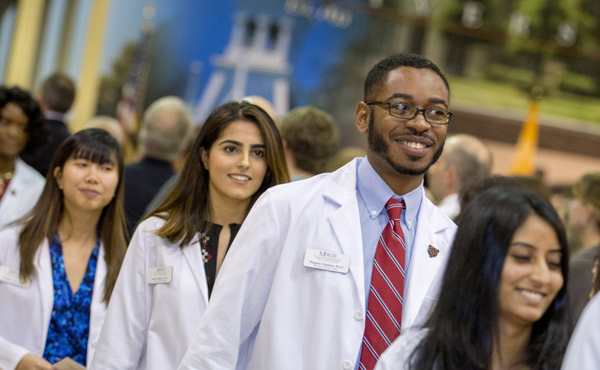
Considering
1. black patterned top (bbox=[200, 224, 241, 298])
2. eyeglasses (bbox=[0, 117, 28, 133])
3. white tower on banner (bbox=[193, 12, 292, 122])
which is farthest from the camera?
white tower on banner (bbox=[193, 12, 292, 122])

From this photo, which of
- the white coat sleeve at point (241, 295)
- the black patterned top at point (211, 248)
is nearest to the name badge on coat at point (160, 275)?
the black patterned top at point (211, 248)

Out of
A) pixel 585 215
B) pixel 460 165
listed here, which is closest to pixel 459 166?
pixel 460 165

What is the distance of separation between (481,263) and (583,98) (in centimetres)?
1200

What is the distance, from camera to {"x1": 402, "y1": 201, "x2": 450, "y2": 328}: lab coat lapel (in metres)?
2.60

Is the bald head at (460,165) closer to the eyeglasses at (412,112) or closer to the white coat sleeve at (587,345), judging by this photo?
the eyeglasses at (412,112)

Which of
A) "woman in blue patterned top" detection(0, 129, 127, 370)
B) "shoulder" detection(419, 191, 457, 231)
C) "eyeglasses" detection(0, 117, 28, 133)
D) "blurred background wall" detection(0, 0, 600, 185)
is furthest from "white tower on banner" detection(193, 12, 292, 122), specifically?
"shoulder" detection(419, 191, 457, 231)

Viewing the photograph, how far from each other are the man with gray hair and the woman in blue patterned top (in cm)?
82

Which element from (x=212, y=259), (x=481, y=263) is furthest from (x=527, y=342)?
(x=212, y=259)

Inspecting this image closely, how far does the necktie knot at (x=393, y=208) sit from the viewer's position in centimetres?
Answer: 272

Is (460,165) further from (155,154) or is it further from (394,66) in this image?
(394,66)

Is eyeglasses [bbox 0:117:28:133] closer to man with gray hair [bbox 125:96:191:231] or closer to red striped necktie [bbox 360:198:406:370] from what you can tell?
man with gray hair [bbox 125:96:191:231]

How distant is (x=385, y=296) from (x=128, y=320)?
102cm

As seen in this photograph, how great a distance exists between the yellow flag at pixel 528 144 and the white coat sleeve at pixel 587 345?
1040 cm

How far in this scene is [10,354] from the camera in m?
3.51
